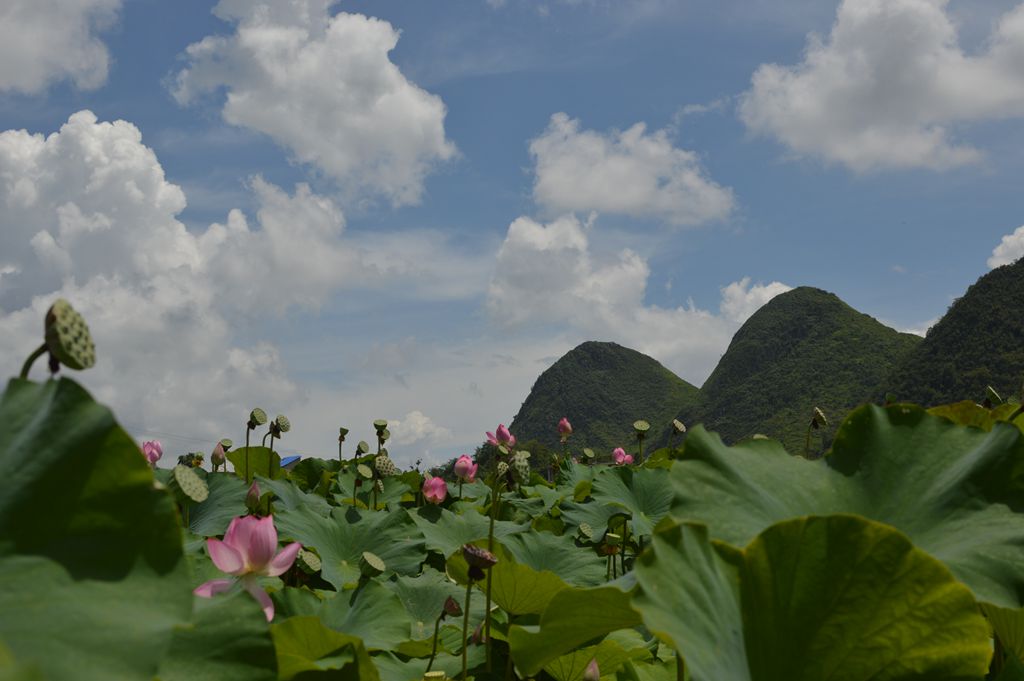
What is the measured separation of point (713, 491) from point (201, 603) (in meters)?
0.69

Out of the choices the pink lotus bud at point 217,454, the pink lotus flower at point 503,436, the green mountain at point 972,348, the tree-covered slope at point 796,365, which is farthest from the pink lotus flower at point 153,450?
the tree-covered slope at point 796,365

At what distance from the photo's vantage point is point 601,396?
117 m

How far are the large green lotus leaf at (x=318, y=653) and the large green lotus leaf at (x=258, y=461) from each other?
2.92 metres

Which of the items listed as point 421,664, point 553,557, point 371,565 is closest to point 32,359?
point 421,664

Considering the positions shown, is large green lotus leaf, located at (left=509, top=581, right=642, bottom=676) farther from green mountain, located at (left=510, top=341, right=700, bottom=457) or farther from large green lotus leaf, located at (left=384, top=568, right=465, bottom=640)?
green mountain, located at (left=510, top=341, right=700, bottom=457)

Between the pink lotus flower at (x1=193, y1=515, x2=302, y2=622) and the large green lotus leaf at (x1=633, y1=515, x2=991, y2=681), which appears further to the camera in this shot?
the pink lotus flower at (x1=193, y1=515, x2=302, y2=622)

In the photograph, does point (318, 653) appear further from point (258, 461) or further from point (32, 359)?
point (258, 461)

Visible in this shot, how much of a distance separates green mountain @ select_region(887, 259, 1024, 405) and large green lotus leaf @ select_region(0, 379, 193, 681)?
65.0 metres

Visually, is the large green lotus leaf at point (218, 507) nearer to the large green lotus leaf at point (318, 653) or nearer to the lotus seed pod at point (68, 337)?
the large green lotus leaf at point (318, 653)

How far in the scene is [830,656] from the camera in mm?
1014

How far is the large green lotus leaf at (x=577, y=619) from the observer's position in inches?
41.4

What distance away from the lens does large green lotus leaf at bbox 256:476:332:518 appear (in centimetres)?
301

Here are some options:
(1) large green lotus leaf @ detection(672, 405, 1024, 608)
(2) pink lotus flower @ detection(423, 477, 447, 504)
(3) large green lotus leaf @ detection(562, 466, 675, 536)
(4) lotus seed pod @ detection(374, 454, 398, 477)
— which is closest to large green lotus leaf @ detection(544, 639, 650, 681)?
(1) large green lotus leaf @ detection(672, 405, 1024, 608)

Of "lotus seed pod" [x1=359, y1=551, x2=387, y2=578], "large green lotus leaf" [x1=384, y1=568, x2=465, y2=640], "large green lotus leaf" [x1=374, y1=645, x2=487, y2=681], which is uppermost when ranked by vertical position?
"lotus seed pod" [x1=359, y1=551, x2=387, y2=578]
